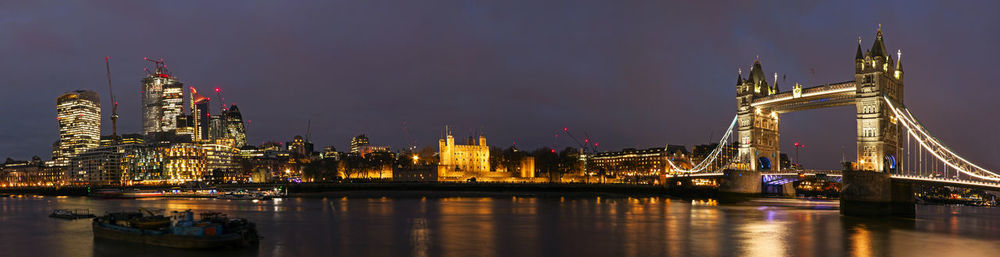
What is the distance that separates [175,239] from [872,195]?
5476 cm

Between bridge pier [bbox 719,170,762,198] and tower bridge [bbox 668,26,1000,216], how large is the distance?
0.43ft

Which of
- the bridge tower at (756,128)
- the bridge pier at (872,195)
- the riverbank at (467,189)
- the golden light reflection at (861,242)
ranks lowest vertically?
the riverbank at (467,189)

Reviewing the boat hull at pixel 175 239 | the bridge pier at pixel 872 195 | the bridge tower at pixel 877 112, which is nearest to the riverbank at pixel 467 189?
the bridge tower at pixel 877 112

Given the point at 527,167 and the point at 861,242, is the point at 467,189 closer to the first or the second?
the point at 527,167

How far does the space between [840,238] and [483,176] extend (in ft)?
442

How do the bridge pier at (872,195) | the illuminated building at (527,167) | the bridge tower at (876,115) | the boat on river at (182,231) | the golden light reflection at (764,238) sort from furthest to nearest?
the illuminated building at (527,167) < the bridge tower at (876,115) < the bridge pier at (872,195) < the golden light reflection at (764,238) < the boat on river at (182,231)

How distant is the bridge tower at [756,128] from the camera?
105062 millimetres

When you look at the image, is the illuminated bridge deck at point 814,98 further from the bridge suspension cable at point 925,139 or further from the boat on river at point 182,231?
the boat on river at point 182,231

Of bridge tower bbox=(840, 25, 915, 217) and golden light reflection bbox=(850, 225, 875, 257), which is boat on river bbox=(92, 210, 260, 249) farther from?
bridge tower bbox=(840, 25, 915, 217)

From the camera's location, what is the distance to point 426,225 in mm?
54156

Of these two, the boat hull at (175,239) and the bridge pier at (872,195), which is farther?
the bridge pier at (872,195)

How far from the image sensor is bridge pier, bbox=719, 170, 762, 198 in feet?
328

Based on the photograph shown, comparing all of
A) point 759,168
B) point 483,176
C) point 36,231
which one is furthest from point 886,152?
point 483,176

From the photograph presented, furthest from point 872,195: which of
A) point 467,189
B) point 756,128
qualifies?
point 467,189
